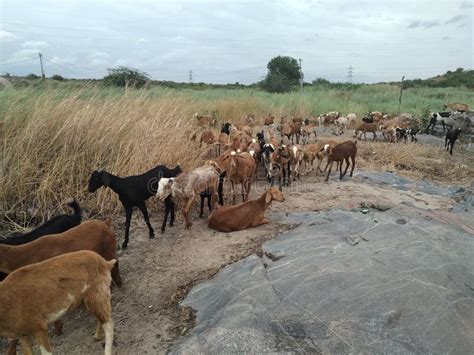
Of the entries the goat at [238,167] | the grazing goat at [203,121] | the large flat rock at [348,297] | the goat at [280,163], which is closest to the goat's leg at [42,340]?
the large flat rock at [348,297]

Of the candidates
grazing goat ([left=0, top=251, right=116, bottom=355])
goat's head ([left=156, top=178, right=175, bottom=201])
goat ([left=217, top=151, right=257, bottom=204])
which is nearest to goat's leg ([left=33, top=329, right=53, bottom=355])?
grazing goat ([left=0, top=251, right=116, bottom=355])

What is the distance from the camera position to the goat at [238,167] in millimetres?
7133

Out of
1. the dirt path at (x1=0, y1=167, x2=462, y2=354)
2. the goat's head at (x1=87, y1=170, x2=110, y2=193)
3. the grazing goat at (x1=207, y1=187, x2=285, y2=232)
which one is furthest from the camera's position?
the grazing goat at (x1=207, y1=187, x2=285, y2=232)

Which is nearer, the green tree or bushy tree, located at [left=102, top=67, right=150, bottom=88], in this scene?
bushy tree, located at [left=102, top=67, right=150, bottom=88]

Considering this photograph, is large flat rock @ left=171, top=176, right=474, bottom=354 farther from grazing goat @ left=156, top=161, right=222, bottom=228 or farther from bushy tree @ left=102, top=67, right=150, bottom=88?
bushy tree @ left=102, top=67, right=150, bottom=88

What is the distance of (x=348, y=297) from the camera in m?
3.25

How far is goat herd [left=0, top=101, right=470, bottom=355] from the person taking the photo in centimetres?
299

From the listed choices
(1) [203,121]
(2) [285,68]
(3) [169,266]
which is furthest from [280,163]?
(2) [285,68]

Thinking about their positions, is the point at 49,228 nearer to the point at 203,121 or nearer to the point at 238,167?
the point at 238,167

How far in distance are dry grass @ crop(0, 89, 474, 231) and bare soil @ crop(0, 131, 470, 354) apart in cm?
94

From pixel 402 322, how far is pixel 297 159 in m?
6.46

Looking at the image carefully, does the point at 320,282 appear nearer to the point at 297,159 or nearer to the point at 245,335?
the point at 245,335

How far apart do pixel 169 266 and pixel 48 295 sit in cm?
204

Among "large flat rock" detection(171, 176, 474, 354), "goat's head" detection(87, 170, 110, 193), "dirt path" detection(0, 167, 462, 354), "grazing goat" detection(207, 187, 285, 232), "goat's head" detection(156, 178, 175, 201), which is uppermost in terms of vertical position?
"goat's head" detection(87, 170, 110, 193)
